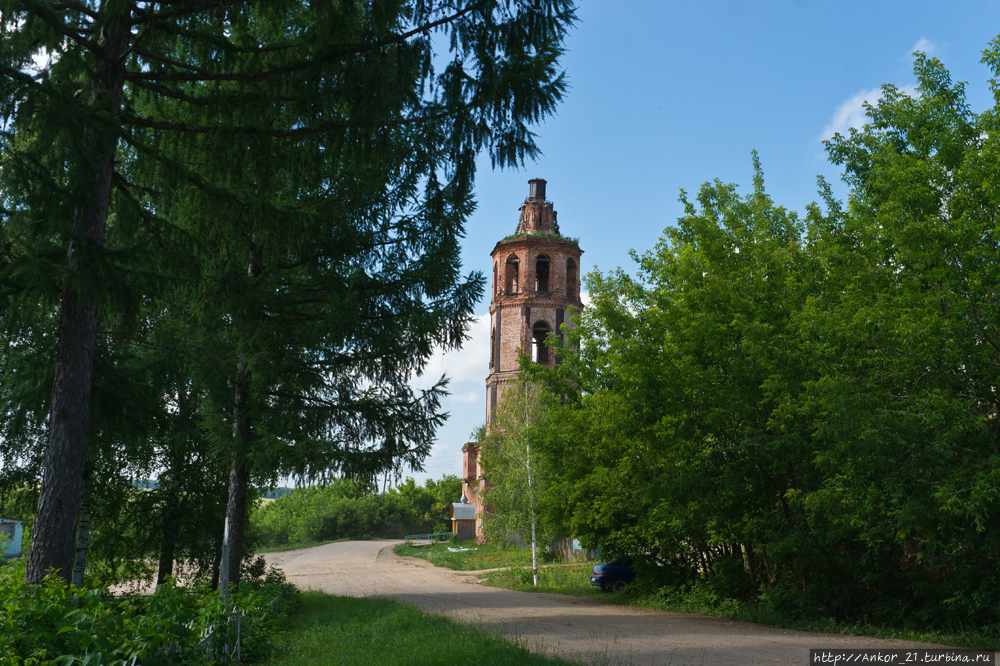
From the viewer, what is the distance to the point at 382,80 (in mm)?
6922

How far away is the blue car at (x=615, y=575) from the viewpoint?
76.1 feet

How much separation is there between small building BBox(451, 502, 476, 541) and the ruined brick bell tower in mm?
23209

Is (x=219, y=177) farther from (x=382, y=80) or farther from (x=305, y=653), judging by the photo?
(x=305, y=653)

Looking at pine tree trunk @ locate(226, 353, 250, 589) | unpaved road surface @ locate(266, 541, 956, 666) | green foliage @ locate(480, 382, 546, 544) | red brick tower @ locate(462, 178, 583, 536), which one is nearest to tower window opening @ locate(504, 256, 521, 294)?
red brick tower @ locate(462, 178, 583, 536)

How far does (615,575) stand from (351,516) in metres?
71.5

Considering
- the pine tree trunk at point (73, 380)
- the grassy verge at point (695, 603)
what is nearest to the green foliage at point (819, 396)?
the grassy verge at point (695, 603)

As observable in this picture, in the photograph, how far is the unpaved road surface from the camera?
1066cm

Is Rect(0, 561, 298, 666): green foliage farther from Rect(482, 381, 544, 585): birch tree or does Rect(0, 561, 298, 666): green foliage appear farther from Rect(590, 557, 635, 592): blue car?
Rect(482, 381, 544, 585): birch tree

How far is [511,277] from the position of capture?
44.6m

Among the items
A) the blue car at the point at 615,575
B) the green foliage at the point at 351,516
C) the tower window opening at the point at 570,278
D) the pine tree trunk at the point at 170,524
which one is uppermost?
the tower window opening at the point at 570,278

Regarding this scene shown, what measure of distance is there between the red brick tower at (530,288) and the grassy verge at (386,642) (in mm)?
27380

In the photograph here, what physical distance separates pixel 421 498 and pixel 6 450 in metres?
89.0

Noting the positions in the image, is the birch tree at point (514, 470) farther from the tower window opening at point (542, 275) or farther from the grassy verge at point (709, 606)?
the tower window opening at point (542, 275)

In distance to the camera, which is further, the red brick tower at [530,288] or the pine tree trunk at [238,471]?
the red brick tower at [530,288]
